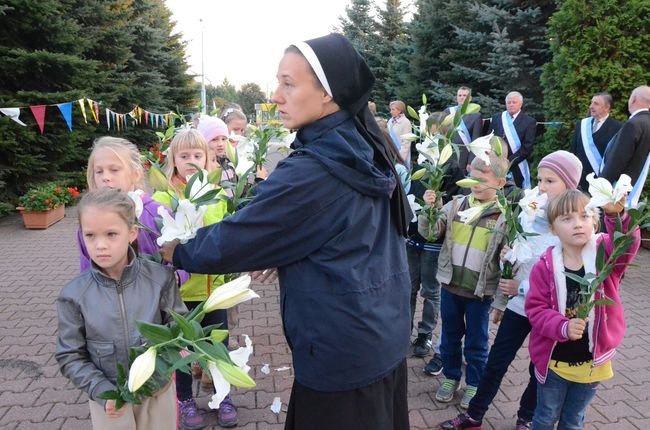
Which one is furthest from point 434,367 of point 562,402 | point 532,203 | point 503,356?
point 532,203

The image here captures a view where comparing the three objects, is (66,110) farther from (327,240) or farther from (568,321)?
(568,321)

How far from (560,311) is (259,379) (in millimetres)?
2259

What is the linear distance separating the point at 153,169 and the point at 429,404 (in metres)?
2.48

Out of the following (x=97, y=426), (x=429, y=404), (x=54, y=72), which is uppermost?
(x=54, y=72)

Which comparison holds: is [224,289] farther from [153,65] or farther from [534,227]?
[153,65]

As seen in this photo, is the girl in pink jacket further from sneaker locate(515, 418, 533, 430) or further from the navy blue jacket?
the navy blue jacket

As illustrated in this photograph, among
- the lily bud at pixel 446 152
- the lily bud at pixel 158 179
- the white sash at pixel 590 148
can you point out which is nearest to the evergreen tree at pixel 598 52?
the white sash at pixel 590 148

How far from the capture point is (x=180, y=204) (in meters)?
1.69

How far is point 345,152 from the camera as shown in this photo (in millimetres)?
1583

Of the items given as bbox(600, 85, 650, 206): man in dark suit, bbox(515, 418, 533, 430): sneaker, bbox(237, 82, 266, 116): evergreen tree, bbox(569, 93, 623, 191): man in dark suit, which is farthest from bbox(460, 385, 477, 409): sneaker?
bbox(237, 82, 266, 116): evergreen tree

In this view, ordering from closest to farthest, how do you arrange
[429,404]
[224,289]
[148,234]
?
[224,289] < [148,234] < [429,404]

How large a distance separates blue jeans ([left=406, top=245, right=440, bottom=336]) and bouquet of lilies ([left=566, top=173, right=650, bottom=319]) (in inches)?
66.1

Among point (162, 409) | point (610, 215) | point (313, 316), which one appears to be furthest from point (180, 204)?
point (610, 215)

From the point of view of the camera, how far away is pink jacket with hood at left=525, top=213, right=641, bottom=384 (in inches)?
91.5
